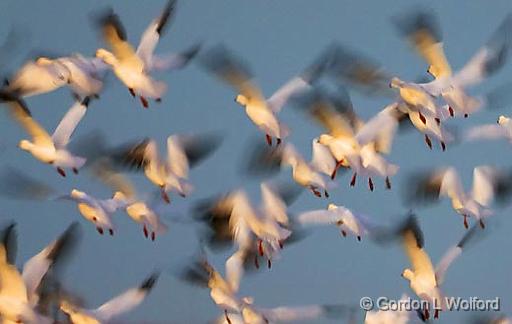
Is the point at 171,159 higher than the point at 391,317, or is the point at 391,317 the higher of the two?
the point at 171,159

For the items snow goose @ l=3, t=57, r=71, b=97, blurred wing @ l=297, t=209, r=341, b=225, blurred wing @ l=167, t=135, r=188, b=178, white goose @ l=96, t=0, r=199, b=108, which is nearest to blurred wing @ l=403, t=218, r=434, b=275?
blurred wing @ l=297, t=209, r=341, b=225

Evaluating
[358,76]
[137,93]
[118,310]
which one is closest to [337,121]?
[358,76]

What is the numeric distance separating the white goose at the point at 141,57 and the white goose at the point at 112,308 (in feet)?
3.73

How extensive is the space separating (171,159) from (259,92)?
2.04 ft

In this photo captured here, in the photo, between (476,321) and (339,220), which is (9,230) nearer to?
(339,220)

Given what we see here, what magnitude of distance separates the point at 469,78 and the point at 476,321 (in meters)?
1.63

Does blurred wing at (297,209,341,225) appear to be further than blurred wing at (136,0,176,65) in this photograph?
Yes

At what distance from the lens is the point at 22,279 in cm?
662

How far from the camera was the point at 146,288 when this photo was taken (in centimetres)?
695

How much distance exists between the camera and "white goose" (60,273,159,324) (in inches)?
267

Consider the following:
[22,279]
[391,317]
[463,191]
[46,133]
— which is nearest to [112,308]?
[22,279]

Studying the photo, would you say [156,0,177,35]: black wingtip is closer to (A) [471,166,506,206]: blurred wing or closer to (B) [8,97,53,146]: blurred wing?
(B) [8,97,53,146]: blurred wing

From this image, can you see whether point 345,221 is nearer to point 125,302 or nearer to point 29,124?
point 125,302

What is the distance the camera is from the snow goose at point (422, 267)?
22.3 ft
